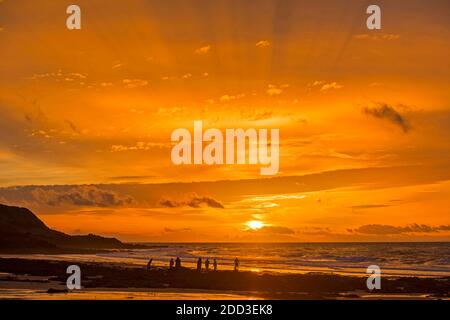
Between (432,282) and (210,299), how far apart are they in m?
24.1

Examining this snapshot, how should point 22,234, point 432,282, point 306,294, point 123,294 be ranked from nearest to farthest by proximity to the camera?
point 123,294 < point 306,294 < point 432,282 < point 22,234

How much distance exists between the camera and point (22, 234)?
136625 millimetres
